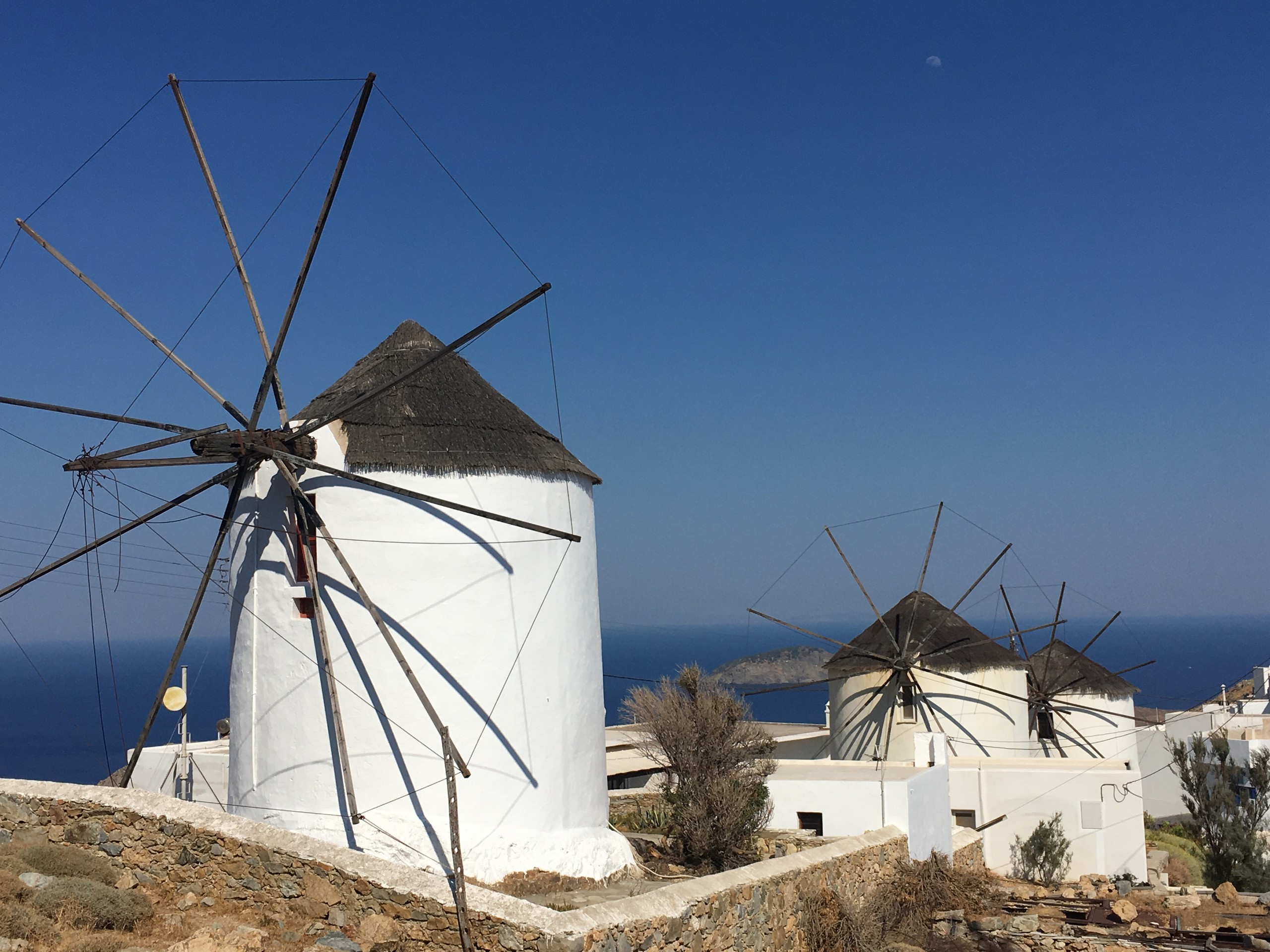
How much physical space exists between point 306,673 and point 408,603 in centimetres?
127

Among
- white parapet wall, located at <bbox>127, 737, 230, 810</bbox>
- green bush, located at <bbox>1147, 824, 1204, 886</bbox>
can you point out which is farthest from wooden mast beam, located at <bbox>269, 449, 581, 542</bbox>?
green bush, located at <bbox>1147, 824, 1204, 886</bbox>

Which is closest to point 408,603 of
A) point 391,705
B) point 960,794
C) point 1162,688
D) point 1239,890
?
point 391,705

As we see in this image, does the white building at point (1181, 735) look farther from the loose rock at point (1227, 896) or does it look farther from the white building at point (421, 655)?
the white building at point (421, 655)

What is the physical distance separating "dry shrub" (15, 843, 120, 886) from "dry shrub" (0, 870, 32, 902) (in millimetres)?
501

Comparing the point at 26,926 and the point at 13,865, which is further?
the point at 13,865

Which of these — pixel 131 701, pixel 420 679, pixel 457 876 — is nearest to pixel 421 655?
pixel 420 679

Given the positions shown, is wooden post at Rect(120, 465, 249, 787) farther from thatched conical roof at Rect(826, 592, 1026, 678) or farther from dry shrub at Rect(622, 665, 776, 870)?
thatched conical roof at Rect(826, 592, 1026, 678)

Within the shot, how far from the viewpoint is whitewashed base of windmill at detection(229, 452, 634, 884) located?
11070 millimetres

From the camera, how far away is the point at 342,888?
8.92m

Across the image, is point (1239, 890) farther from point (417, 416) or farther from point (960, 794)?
point (417, 416)

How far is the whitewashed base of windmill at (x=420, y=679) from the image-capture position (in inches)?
436

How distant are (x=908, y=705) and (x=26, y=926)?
A: 17103 mm

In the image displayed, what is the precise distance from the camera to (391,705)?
1112 centimetres

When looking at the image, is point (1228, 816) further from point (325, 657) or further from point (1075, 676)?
point (325, 657)
